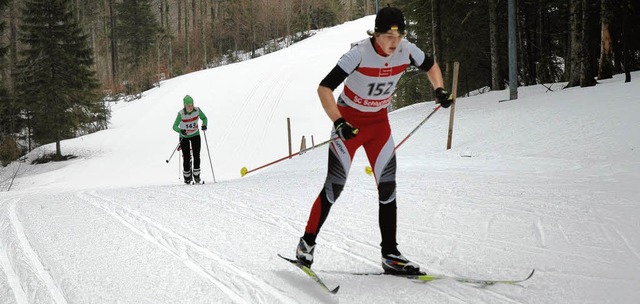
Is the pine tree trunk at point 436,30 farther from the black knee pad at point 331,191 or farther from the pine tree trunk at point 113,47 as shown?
the pine tree trunk at point 113,47

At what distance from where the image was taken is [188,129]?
35.0 ft

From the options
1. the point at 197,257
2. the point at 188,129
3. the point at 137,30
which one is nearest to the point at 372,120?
the point at 197,257

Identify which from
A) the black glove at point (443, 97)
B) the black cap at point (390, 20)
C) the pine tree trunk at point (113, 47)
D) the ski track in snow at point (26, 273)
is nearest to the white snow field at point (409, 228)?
the ski track in snow at point (26, 273)

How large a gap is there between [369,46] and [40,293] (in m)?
3.00

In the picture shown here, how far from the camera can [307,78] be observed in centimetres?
3281

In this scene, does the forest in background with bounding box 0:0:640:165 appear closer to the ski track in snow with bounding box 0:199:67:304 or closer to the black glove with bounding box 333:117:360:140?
the black glove with bounding box 333:117:360:140

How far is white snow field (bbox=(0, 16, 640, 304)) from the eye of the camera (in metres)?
3.27

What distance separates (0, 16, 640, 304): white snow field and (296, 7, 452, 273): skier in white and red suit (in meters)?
0.33

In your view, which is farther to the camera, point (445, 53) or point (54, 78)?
point (54, 78)

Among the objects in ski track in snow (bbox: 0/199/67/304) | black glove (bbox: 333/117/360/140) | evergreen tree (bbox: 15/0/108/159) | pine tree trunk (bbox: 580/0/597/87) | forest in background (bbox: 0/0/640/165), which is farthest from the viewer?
evergreen tree (bbox: 15/0/108/159)

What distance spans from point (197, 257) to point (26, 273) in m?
1.35

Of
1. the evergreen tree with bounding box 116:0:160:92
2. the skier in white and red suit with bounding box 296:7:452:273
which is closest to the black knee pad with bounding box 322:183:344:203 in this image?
the skier in white and red suit with bounding box 296:7:452:273

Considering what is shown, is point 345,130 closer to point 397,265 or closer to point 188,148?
point 397,265

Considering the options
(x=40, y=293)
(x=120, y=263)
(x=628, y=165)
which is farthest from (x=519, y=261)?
(x=628, y=165)
